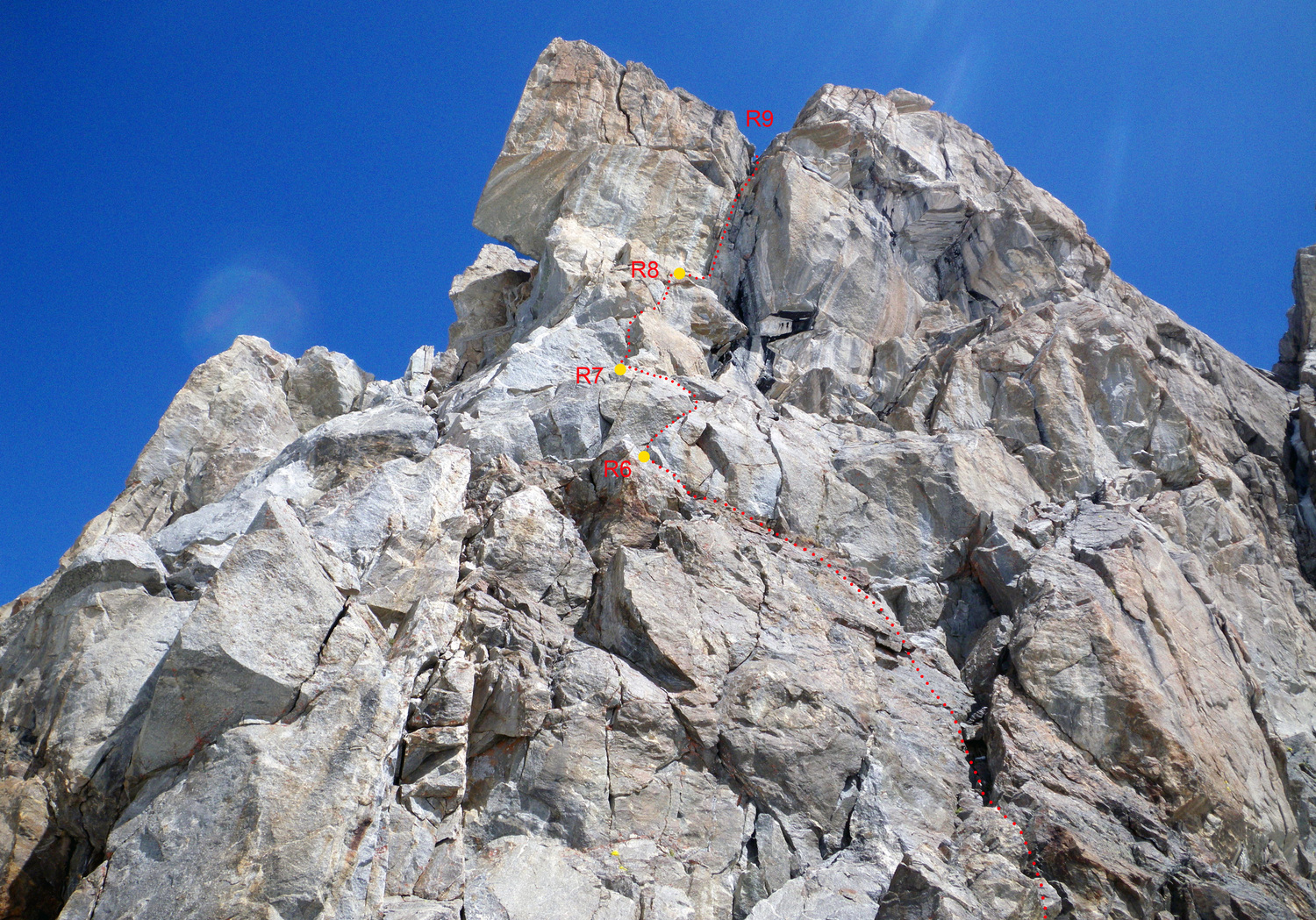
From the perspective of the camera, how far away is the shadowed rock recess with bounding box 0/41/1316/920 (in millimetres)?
14500

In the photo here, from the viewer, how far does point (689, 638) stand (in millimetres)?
19391

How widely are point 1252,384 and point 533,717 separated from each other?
37.2 metres

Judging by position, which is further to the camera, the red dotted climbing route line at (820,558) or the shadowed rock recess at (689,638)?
the red dotted climbing route line at (820,558)

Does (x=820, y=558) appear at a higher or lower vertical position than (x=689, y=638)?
higher

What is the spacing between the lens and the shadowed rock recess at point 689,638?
14.5 meters

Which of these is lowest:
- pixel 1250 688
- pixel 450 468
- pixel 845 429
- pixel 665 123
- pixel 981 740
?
pixel 981 740

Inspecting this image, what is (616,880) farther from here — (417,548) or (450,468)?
(450,468)

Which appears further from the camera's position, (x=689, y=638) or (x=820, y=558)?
(x=820, y=558)

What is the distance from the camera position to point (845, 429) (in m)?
29.6

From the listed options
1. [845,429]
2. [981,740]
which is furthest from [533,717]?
[845,429]

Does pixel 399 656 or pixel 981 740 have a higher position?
pixel 981 740

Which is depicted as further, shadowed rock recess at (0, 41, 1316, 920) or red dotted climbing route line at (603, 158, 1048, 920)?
red dotted climbing route line at (603, 158, 1048, 920)

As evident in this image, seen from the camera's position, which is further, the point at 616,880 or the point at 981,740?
the point at 981,740

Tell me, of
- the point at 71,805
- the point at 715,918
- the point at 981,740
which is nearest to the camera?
the point at 71,805
